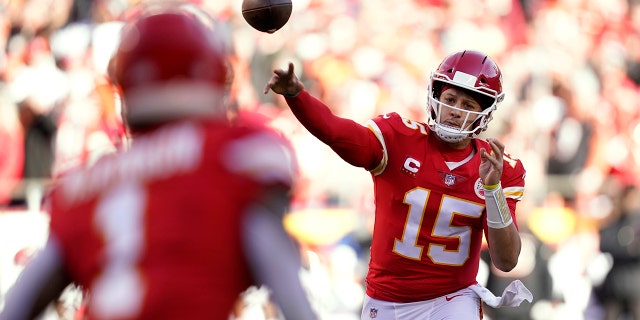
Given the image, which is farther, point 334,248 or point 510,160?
point 334,248

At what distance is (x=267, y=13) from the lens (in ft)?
16.5

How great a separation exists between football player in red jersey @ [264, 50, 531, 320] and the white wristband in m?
0.07

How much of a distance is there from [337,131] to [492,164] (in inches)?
25.6

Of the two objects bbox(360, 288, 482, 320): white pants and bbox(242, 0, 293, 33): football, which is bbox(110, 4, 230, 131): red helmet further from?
bbox(360, 288, 482, 320): white pants

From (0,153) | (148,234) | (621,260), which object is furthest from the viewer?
(621,260)

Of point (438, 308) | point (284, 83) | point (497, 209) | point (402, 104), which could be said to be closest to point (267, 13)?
point (284, 83)

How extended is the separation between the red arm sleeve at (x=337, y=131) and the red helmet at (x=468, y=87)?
0.31 metres

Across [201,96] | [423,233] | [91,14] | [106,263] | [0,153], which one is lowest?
[0,153]

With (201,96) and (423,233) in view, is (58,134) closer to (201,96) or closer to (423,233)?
(423,233)

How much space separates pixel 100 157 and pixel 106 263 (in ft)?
0.89

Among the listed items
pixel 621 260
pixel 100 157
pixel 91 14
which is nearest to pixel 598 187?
pixel 621 260

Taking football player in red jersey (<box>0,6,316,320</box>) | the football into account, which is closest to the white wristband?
the football

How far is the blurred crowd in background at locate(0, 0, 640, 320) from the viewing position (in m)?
8.95

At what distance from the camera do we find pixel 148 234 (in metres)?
2.48
